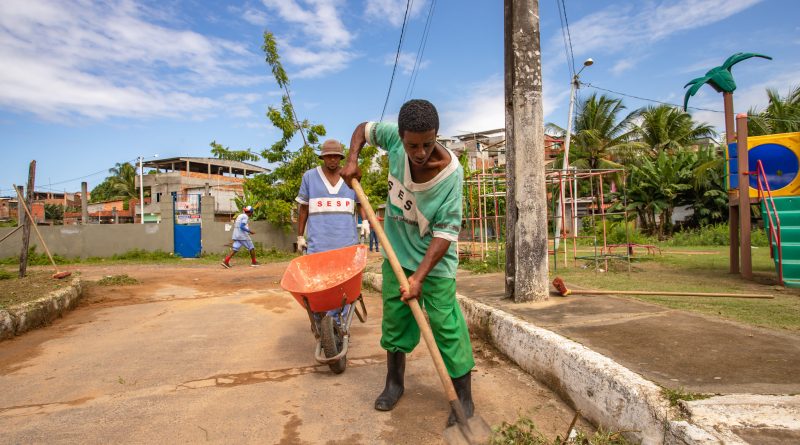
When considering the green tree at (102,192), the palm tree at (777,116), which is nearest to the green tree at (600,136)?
the palm tree at (777,116)

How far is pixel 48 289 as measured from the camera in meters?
6.14

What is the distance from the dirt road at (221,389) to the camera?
2.48m

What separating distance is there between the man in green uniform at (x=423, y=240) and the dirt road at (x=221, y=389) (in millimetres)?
269

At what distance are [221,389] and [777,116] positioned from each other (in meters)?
22.5

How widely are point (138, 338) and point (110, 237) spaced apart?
12.8 m

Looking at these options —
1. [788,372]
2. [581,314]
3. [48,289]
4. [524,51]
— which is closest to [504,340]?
Answer: [581,314]

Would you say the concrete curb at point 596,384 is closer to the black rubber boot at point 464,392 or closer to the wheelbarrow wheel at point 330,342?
the black rubber boot at point 464,392

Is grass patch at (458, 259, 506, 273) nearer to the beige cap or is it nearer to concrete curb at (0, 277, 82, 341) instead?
the beige cap

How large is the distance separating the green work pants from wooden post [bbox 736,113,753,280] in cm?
560

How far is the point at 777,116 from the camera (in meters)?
18.5

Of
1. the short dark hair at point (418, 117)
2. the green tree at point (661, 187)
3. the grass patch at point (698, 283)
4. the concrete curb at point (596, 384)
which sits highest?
the green tree at point (661, 187)

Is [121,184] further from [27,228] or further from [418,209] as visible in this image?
[418,209]

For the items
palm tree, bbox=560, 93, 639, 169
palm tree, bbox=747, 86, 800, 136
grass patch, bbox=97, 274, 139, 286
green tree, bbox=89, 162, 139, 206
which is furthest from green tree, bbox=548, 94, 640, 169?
green tree, bbox=89, 162, 139, 206

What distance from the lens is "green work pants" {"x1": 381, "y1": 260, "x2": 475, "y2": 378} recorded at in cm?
261
